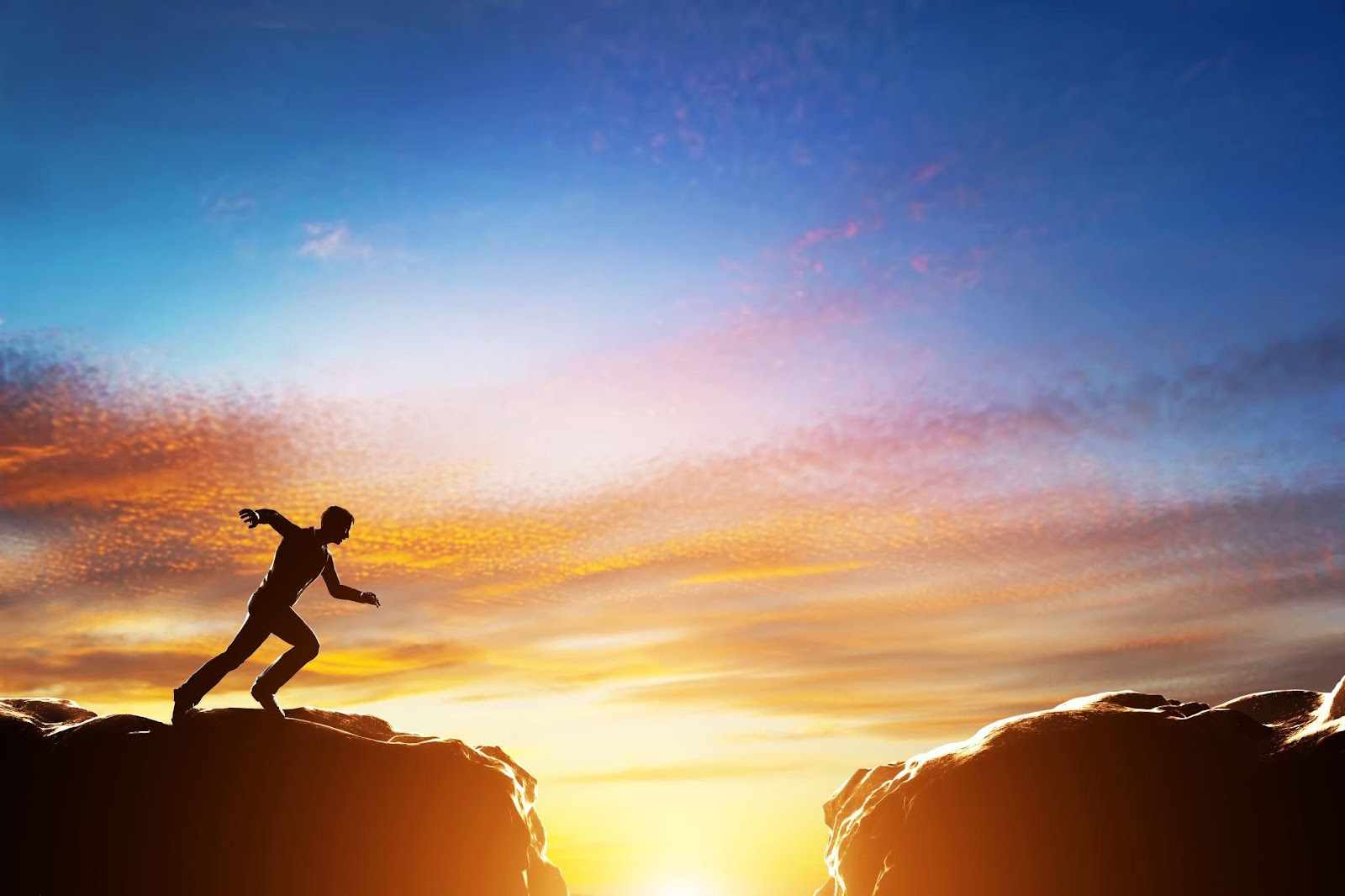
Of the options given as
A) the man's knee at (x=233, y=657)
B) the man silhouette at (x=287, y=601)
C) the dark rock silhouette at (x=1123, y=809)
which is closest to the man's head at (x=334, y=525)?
the man silhouette at (x=287, y=601)

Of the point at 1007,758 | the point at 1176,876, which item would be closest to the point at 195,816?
the point at 1007,758

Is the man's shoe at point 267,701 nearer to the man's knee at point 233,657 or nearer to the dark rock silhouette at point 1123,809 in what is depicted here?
the man's knee at point 233,657

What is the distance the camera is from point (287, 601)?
74.3 feet

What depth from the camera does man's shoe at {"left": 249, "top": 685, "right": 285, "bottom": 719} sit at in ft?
76.7

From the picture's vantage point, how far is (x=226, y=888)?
73.0 feet

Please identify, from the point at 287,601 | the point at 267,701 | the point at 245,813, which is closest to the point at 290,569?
the point at 287,601

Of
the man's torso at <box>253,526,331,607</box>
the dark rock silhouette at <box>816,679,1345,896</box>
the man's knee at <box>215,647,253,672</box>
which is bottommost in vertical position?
the dark rock silhouette at <box>816,679,1345,896</box>

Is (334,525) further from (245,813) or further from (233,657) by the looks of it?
(245,813)

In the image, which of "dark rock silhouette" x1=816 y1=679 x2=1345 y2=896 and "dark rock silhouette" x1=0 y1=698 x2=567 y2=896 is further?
"dark rock silhouette" x1=0 y1=698 x2=567 y2=896

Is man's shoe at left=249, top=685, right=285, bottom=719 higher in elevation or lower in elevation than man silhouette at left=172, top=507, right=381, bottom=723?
lower

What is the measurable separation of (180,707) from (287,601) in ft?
11.8

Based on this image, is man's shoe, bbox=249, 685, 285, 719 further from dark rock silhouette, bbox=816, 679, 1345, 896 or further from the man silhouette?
dark rock silhouette, bbox=816, 679, 1345, 896

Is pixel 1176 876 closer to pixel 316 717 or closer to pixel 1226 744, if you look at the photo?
pixel 1226 744

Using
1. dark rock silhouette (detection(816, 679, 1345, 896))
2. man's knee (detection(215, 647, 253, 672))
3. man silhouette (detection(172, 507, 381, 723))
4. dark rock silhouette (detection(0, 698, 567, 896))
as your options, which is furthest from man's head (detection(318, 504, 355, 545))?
dark rock silhouette (detection(816, 679, 1345, 896))
